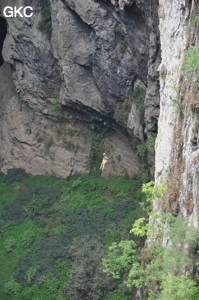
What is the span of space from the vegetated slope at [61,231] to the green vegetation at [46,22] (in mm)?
8961

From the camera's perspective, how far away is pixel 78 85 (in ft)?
80.7

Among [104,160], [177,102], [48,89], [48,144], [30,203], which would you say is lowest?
[30,203]

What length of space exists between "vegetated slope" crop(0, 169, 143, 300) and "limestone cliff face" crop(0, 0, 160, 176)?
163cm

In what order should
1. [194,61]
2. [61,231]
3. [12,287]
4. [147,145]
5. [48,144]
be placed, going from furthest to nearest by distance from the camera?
[48,144]
[147,145]
[61,231]
[12,287]
[194,61]

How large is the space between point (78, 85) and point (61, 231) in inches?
338

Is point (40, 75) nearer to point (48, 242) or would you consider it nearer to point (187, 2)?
point (48, 242)

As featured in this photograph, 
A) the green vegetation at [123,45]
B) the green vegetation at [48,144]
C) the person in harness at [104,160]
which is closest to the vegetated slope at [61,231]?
the person in harness at [104,160]

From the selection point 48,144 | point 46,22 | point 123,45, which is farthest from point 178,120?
point 48,144

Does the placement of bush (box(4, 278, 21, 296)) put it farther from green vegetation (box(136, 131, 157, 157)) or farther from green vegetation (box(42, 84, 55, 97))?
green vegetation (box(42, 84, 55, 97))

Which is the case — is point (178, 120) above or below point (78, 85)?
below

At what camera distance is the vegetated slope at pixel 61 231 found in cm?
1834

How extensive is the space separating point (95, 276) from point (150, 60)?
397 inches

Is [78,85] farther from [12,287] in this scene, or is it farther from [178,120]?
[12,287]

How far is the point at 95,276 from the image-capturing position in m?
18.2
